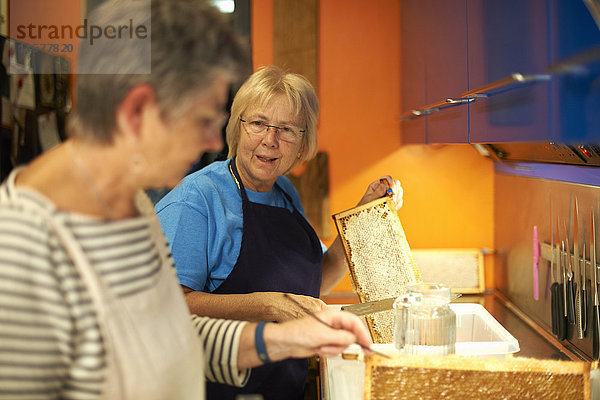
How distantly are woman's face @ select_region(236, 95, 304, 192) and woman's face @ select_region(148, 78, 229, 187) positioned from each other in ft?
2.51

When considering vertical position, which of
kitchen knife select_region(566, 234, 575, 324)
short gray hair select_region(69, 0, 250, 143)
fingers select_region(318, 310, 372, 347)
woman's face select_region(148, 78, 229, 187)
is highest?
short gray hair select_region(69, 0, 250, 143)

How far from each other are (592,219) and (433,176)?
107 cm

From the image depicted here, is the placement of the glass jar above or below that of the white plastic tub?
above

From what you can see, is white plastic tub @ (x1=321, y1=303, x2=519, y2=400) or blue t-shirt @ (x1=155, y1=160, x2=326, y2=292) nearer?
white plastic tub @ (x1=321, y1=303, x2=519, y2=400)

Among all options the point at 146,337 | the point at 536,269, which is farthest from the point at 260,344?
the point at 536,269

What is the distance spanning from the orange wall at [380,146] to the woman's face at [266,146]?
1176mm

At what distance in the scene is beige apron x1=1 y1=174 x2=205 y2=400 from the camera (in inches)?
24.8

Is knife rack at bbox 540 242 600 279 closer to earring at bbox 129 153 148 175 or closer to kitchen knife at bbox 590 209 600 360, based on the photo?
kitchen knife at bbox 590 209 600 360

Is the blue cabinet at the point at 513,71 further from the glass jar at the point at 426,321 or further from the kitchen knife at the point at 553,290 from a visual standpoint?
the kitchen knife at the point at 553,290

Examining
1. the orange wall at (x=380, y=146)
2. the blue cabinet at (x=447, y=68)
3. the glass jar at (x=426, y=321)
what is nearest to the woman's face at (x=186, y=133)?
the glass jar at (x=426, y=321)

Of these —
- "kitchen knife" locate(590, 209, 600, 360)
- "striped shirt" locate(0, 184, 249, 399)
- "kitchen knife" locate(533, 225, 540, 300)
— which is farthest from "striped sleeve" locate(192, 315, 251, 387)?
"kitchen knife" locate(533, 225, 540, 300)

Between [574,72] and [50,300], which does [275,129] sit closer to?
[574,72]

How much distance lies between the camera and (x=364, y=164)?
105 inches

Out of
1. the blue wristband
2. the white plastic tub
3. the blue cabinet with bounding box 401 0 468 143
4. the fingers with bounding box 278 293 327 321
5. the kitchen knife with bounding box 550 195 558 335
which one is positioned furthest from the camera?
the kitchen knife with bounding box 550 195 558 335
